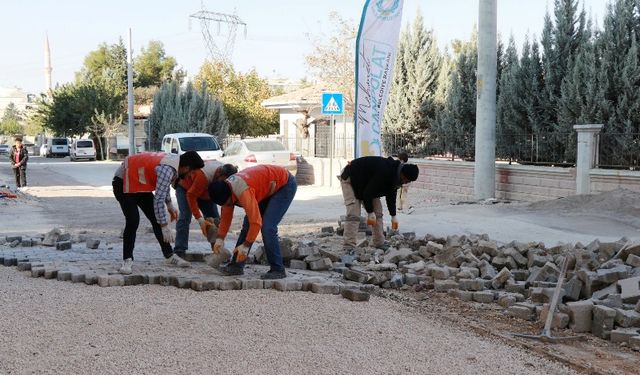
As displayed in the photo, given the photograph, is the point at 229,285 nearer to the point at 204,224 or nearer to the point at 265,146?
Answer: the point at 204,224

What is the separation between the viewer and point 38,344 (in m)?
4.96

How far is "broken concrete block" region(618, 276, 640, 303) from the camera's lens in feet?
20.9

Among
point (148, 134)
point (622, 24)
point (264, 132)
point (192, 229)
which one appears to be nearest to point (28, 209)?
point (192, 229)

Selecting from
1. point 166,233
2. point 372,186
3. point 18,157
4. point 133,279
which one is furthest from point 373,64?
point 18,157

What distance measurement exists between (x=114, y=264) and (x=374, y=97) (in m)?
6.14

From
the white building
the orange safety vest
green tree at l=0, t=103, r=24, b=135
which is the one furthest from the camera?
green tree at l=0, t=103, r=24, b=135

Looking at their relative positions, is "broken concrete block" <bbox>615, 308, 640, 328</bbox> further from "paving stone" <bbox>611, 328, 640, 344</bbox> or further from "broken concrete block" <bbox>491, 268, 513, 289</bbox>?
"broken concrete block" <bbox>491, 268, 513, 289</bbox>

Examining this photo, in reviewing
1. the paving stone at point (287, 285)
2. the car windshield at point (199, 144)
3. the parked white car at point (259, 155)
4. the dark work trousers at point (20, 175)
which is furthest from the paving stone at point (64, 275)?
the car windshield at point (199, 144)

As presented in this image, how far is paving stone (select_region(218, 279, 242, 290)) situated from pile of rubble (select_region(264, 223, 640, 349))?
Answer: 55.8 inches

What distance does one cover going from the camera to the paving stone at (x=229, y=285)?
22.0 ft

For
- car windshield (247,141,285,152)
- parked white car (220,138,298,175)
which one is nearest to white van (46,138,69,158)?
parked white car (220,138,298,175)

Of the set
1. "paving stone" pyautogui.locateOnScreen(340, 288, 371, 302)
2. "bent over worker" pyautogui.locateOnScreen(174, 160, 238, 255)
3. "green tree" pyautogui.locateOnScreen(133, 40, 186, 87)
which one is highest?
"green tree" pyautogui.locateOnScreen(133, 40, 186, 87)

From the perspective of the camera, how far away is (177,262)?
313 inches

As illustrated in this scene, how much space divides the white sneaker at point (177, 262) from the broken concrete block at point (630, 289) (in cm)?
439
